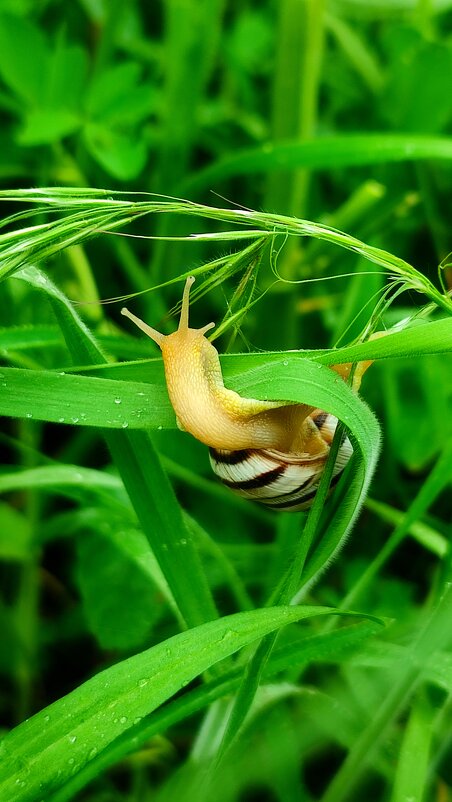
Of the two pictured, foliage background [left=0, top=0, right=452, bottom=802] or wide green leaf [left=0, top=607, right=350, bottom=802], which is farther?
foliage background [left=0, top=0, right=452, bottom=802]

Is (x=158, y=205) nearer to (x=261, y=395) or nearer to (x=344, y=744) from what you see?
(x=261, y=395)

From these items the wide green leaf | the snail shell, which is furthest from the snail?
the wide green leaf

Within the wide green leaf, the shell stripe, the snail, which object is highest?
the snail

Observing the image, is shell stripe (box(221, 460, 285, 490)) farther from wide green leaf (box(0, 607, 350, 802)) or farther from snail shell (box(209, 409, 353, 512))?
wide green leaf (box(0, 607, 350, 802))

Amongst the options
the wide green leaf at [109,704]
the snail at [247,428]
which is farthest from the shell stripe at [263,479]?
the wide green leaf at [109,704]

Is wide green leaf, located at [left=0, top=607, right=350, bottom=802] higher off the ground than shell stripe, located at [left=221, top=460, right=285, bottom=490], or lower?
lower

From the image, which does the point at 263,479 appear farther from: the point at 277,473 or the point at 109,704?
the point at 109,704

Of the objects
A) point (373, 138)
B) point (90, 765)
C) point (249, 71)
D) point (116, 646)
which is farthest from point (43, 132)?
point (90, 765)
